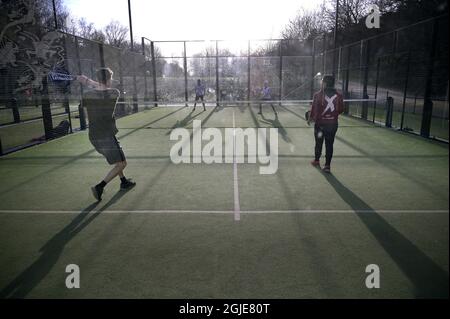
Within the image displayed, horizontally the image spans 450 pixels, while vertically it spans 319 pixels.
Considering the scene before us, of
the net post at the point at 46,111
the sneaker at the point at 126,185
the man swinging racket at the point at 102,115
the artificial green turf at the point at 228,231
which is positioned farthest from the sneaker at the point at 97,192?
the net post at the point at 46,111

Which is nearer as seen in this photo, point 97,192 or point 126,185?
point 97,192

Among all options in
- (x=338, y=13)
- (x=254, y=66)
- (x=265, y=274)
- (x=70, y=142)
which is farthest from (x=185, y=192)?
(x=254, y=66)

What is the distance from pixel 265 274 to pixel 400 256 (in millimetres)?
1457

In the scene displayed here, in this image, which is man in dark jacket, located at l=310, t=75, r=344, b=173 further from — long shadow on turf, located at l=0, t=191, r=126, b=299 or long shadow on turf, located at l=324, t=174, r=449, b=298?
long shadow on turf, located at l=0, t=191, r=126, b=299

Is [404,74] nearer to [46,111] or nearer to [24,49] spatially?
[46,111]

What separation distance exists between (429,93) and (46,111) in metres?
11.8

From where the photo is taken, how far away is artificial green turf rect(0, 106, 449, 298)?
2953mm

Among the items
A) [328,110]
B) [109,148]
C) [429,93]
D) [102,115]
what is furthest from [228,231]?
[429,93]

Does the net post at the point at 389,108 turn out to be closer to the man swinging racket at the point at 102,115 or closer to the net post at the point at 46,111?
the man swinging racket at the point at 102,115

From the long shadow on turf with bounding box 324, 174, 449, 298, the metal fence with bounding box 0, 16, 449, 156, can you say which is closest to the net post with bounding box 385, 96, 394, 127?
the metal fence with bounding box 0, 16, 449, 156

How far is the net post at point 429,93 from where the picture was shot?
929 centimetres

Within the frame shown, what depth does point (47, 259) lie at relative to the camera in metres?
3.52

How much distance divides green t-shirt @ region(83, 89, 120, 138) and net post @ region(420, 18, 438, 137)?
28.9ft
